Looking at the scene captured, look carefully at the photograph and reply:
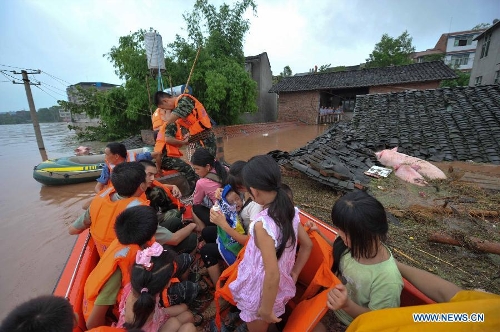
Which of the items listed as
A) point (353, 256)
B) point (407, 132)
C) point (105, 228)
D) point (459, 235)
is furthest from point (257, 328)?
point (407, 132)

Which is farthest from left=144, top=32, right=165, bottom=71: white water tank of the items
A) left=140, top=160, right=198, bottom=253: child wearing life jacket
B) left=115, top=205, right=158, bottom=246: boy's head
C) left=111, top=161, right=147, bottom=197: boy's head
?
left=115, top=205, right=158, bottom=246: boy's head

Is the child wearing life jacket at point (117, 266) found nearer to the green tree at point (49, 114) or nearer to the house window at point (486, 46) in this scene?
the house window at point (486, 46)

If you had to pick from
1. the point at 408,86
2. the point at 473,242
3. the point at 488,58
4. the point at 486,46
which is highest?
the point at 486,46

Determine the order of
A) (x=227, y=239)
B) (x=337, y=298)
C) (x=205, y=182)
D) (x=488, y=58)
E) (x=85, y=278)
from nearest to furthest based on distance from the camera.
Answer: (x=337, y=298), (x=85, y=278), (x=227, y=239), (x=205, y=182), (x=488, y=58)

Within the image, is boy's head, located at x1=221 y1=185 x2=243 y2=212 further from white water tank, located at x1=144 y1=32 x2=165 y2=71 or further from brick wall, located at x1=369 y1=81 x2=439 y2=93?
brick wall, located at x1=369 y1=81 x2=439 y2=93

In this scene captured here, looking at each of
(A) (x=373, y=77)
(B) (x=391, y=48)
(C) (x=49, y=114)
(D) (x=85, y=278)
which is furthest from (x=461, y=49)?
(C) (x=49, y=114)

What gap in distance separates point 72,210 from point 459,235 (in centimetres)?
700

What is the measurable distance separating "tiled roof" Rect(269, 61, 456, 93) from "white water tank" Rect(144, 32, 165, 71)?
13824 mm

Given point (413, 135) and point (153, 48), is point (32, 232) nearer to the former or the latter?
point (153, 48)

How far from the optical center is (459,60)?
28.1 metres

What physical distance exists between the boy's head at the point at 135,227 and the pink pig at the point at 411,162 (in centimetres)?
549

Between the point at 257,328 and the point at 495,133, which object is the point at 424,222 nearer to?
the point at 257,328

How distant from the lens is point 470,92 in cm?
742

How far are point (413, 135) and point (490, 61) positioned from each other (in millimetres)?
14571
